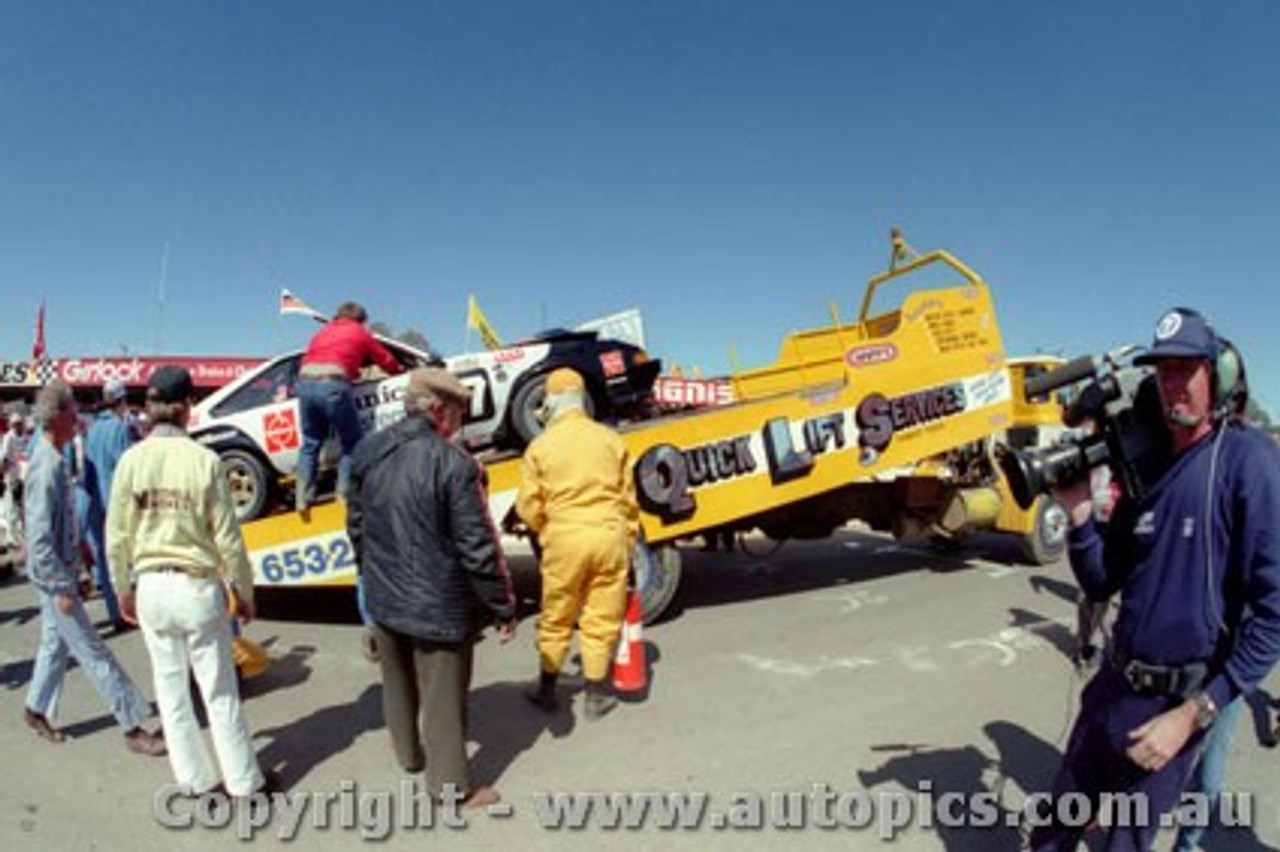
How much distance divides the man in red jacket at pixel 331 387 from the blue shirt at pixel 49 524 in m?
1.50

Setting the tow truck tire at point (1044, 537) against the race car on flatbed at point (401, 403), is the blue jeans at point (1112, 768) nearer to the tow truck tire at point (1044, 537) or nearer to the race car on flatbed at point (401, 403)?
the race car on flatbed at point (401, 403)

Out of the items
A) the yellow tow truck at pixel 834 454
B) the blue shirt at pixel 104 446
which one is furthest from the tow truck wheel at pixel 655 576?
the blue shirt at pixel 104 446

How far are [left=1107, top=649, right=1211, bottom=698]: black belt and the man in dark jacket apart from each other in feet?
7.02

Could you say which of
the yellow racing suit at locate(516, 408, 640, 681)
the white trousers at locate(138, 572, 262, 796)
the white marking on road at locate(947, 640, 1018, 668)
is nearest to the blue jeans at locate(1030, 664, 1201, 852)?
the yellow racing suit at locate(516, 408, 640, 681)

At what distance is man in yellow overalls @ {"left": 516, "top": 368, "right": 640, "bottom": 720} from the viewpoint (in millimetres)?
3770

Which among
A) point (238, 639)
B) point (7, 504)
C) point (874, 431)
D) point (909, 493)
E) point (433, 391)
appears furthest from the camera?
point (7, 504)

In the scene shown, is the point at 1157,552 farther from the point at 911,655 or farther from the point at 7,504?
the point at 7,504

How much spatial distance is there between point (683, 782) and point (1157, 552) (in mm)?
2208

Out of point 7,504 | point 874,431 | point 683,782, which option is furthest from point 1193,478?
point 7,504

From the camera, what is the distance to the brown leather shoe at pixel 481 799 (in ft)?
9.86

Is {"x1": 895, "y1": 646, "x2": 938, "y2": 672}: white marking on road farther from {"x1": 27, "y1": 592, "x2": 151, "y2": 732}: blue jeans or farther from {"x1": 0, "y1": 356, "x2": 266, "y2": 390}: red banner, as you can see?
{"x1": 0, "y1": 356, "x2": 266, "y2": 390}: red banner

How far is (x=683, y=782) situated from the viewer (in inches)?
127

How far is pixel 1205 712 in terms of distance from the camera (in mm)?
1721

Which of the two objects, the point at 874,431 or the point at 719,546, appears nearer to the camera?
the point at 874,431
